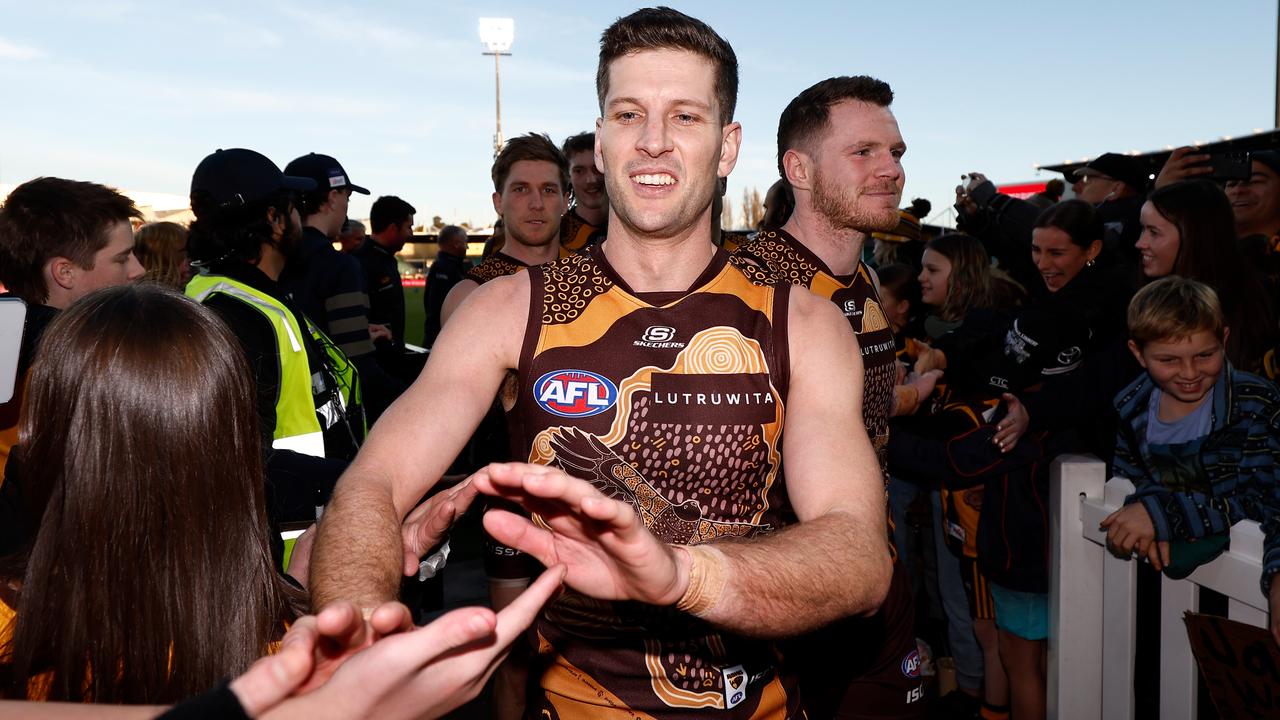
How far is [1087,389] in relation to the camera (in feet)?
13.7

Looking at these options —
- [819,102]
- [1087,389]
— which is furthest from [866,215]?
[1087,389]

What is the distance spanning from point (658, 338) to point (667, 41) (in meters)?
0.88

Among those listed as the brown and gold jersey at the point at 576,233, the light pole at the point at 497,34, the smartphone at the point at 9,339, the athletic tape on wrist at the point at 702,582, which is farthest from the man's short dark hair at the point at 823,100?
the light pole at the point at 497,34

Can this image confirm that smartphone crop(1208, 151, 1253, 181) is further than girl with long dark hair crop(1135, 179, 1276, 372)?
Yes

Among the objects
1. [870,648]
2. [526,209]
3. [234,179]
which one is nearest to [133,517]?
[234,179]

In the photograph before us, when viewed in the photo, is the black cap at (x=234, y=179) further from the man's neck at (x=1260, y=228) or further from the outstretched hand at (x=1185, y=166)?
the man's neck at (x=1260, y=228)

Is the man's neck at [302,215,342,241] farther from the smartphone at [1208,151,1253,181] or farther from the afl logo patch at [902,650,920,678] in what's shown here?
the smartphone at [1208,151,1253,181]

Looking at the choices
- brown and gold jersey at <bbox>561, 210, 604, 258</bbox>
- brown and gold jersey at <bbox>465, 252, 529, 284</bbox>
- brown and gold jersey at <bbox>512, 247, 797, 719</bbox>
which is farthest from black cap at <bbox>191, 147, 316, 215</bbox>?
brown and gold jersey at <bbox>561, 210, 604, 258</bbox>

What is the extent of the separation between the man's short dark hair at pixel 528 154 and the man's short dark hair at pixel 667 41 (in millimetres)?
2928

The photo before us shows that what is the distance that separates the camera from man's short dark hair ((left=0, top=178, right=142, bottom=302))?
11.5 ft

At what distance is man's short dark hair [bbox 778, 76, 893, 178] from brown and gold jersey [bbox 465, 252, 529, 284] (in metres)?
1.85

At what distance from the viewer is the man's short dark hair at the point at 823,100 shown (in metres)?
4.12

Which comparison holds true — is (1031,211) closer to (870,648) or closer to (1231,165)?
(1231,165)

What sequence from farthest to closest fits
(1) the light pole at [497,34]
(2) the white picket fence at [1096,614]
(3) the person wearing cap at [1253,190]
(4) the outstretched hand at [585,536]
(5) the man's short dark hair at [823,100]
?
(1) the light pole at [497,34] < (3) the person wearing cap at [1253,190] < (5) the man's short dark hair at [823,100] < (2) the white picket fence at [1096,614] < (4) the outstretched hand at [585,536]
